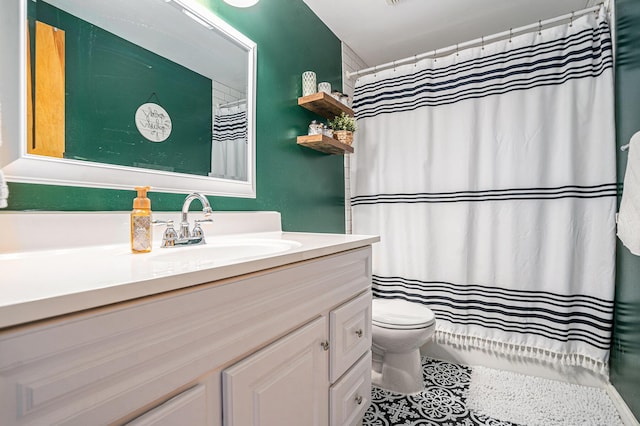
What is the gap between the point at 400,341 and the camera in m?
1.57

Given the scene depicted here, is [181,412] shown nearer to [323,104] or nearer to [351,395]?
[351,395]

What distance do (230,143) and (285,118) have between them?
42cm

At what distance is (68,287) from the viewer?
42 centimetres

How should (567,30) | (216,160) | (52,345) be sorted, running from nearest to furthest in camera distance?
1. (52,345)
2. (216,160)
3. (567,30)

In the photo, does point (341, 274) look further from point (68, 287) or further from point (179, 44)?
point (179, 44)

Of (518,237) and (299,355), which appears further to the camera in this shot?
(518,237)

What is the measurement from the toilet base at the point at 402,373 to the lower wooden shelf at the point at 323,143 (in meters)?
1.22

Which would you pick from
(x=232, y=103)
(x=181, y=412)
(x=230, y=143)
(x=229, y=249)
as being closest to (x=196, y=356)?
(x=181, y=412)

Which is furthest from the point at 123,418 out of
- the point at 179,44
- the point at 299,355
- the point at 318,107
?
the point at 318,107

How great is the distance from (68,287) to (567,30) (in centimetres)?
239

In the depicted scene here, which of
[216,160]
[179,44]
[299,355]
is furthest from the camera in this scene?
[216,160]

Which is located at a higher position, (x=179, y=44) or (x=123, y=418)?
(x=179, y=44)

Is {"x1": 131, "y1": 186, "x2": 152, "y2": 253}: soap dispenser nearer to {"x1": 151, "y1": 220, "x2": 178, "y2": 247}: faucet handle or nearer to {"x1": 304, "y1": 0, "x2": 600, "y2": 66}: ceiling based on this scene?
{"x1": 151, "y1": 220, "x2": 178, "y2": 247}: faucet handle

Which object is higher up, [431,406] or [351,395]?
[351,395]
